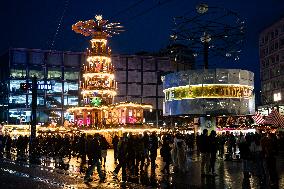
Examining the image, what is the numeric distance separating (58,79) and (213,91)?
5368 cm

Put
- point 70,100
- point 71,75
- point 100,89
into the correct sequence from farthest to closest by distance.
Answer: point 71,75 → point 70,100 → point 100,89

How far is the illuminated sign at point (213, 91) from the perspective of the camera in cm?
3729

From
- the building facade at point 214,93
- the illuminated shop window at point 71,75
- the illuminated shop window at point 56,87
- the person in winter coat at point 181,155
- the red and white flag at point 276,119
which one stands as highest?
the illuminated shop window at point 71,75

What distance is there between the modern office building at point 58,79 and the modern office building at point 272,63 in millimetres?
19264

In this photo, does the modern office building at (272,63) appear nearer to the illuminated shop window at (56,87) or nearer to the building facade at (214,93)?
the building facade at (214,93)

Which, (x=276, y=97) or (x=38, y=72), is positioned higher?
(x=38, y=72)

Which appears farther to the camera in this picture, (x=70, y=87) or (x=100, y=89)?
(x=70, y=87)

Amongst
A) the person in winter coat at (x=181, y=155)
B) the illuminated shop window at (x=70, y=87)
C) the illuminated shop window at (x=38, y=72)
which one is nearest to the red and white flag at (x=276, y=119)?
the person in winter coat at (x=181, y=155)

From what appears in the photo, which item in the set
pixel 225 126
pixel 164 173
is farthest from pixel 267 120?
pixel 225 126

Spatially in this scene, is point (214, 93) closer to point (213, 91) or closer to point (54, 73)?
point (213, 91)

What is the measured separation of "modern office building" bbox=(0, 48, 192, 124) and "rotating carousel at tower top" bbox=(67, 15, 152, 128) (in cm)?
3040

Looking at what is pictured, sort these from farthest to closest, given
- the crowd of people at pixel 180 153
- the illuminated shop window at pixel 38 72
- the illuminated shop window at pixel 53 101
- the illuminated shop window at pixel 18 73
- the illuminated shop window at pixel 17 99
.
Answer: the illuminated shop window at pixel 53 101
the illuminated shop window at pixel 38 72
the illuminated shop window at pixel 17 99
the illuminated shop window at pixel 18 73
the crowd of people at pixel 180 153

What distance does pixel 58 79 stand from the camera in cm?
8506

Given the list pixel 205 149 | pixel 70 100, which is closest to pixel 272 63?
pixel 70 100
